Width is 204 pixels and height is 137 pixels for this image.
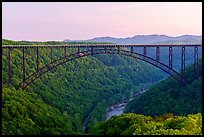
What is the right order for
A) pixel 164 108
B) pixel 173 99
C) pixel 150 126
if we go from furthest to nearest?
pixel 173 99 → pixel 164 108 → pixel 150 126

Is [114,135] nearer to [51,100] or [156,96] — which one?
[156,96]

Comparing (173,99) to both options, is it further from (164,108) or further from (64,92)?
(64,92)

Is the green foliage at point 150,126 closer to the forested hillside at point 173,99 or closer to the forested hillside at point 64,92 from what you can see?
the forested hillside at point 64,92

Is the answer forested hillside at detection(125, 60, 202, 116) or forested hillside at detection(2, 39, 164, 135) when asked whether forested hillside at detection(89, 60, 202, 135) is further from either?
forested hillside at detection(2, 39, 164, 135)

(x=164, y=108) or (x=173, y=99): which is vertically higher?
(x=173, y=99)

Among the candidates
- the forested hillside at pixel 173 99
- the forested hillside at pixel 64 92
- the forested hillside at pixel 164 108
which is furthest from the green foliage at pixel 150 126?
the forested hillside at pixel 173 99

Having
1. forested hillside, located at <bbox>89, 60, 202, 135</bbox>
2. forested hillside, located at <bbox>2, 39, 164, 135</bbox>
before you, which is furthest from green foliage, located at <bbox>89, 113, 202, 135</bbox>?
forested hillside, located at <bbox>2, 39, 164, 135</bbox>

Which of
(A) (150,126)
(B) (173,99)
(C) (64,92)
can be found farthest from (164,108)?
(A) (150,126)
